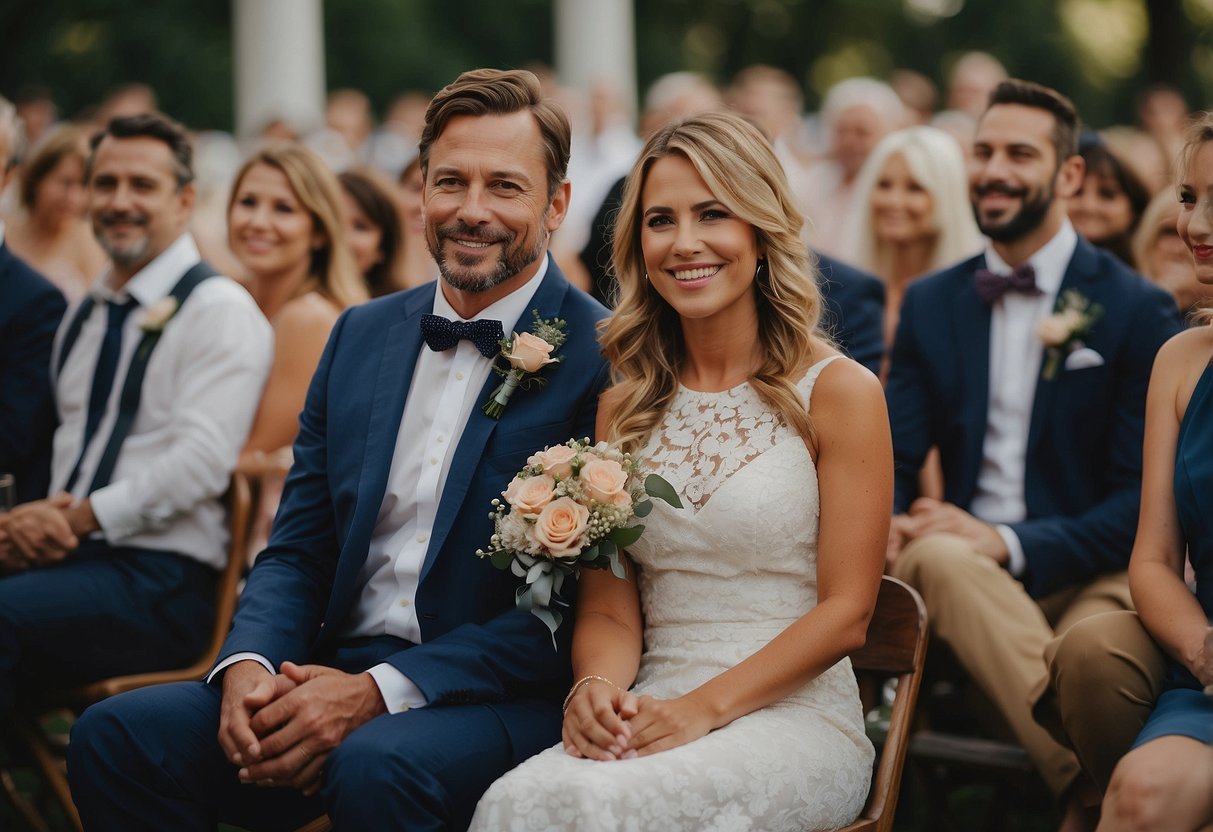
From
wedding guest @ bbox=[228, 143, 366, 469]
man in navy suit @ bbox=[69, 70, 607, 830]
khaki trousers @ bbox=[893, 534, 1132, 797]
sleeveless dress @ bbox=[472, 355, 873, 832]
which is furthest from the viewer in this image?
wedding guest @ bbox=[228, 143, 366, 469]

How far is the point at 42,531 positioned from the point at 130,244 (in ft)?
3.88

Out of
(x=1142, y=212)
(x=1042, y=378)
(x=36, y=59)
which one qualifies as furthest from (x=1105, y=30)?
(x=1042, y=378)

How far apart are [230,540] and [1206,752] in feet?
10.6

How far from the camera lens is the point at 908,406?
16.7ft

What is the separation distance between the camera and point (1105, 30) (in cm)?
2969

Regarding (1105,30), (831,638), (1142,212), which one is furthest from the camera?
(1105,30)

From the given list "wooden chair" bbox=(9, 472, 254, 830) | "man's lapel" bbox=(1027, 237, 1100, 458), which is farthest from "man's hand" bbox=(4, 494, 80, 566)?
"man's lapel" bbox=(1027, 237, 1100, 458)

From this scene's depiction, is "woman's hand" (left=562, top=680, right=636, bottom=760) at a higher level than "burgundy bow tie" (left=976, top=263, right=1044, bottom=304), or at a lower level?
lower

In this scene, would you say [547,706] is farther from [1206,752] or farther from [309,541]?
[1206,752]

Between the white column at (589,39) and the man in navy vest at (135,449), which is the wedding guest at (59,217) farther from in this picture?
the white column at (589,39)

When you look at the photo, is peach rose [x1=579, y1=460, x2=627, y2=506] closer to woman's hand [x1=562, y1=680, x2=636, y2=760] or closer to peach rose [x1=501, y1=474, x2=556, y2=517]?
peach rose [x1=501, y1=474, x2=556, y2=517]

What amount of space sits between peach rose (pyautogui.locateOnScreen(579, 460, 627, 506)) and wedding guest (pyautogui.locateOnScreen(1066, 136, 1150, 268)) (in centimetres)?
380

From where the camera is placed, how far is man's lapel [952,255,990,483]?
4945 mm

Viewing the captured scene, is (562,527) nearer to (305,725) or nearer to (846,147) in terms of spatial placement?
(305,725)
